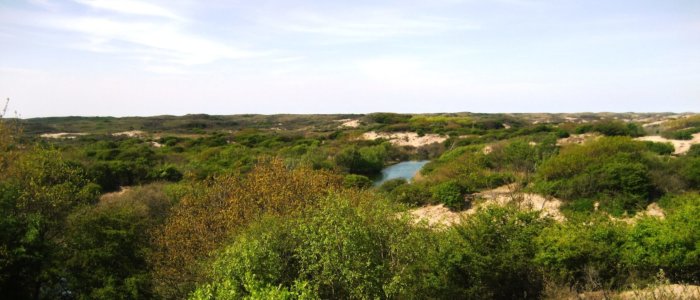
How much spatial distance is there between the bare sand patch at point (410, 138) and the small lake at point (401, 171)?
9610 millimetres

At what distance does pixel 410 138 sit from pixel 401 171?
2349 cm

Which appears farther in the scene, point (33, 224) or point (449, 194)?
point (449, 194)

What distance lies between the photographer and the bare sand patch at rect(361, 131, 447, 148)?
71250 mm

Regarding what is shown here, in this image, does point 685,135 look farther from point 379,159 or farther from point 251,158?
point 251,158

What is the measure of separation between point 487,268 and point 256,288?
8476mm

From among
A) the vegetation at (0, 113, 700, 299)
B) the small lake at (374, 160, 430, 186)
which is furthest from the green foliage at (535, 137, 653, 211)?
the small lake at (374, 160, 430, 186)

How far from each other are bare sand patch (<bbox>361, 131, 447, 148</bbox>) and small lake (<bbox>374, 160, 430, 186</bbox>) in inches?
378

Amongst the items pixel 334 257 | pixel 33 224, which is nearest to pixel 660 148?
pixel 334 257

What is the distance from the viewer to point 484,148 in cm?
4959

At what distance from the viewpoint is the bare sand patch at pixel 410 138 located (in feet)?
234

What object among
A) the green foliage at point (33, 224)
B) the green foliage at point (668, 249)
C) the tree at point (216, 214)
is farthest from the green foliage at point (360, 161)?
the green foliage at point (668, 249)

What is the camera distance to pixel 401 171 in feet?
174

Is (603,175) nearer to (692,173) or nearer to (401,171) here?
(692,173)

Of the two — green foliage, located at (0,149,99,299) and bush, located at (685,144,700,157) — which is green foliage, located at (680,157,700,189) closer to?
bush, located at (685,144,700,157)
